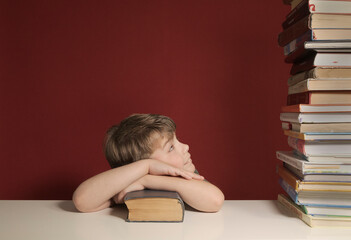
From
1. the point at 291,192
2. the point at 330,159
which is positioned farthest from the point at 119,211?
the point at 330,159

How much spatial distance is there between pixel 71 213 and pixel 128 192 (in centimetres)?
19

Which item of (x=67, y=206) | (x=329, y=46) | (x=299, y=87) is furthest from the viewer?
(x=67, y=206)

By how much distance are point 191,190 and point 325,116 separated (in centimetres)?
43

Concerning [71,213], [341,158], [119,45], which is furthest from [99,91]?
[341,158]

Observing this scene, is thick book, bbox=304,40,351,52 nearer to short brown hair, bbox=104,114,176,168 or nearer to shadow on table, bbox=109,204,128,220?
short brown hair, bbox=104,114,176,168

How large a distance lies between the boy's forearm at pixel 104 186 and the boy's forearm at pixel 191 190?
5 cm

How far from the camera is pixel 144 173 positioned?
42.6 inches

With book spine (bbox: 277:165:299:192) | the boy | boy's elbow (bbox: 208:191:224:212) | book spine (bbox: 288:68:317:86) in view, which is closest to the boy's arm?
the boy

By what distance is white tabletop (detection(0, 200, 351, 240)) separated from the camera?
0.88m

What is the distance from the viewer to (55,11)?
5.52ft

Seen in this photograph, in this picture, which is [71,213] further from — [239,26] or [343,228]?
[239,26]

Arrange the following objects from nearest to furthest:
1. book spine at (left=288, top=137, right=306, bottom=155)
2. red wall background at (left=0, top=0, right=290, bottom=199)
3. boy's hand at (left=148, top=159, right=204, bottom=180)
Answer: book spine at (left=288, top=137, right=306, bottom=155)
boy's hand at (left=148, top=159, right=204, bottom=180)
red wall background at (left=0, top=0, right=290, bottom=199)

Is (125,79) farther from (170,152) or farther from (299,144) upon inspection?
(299,144)

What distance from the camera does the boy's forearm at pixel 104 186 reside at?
1048 millimetres
